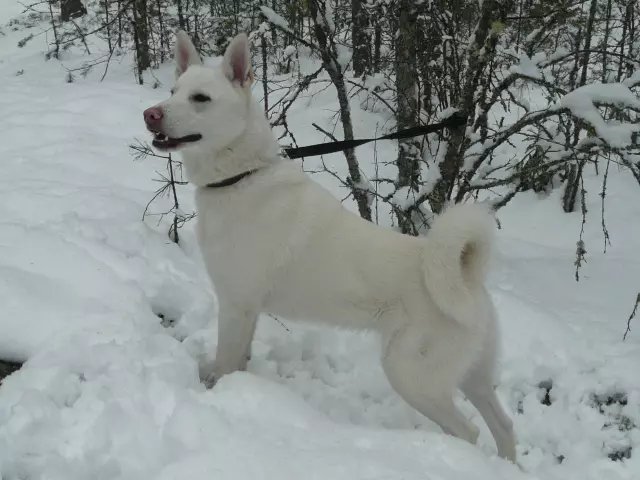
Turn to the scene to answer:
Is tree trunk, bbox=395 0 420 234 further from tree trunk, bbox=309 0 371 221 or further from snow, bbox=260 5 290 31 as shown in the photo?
snow, bbox=260 5 290 31

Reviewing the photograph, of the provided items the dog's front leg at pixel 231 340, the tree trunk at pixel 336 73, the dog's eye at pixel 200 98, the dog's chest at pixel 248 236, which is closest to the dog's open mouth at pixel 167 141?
the dog's eye at pixel 200 98

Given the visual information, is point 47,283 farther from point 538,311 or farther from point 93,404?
point 538,311

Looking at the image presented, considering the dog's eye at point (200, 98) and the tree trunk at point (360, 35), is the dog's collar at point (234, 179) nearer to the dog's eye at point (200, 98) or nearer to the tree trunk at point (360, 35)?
the dog's eye at point (200, 98)

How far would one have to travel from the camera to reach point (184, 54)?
10.4ft

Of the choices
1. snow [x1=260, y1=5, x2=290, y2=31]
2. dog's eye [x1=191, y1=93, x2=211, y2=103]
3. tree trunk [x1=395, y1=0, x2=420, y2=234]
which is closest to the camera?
dog's eye [x1=191, y1=93, x2=211, y2=103]

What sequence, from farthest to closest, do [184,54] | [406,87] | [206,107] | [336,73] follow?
[406,87] < [336,73] < [184,54] < [206,107]

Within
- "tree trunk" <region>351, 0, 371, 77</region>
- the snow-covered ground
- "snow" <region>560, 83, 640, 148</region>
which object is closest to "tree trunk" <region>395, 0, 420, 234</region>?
"tree trunk" <region>351, 0, 371, 77</region>

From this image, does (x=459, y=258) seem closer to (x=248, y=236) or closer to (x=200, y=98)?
(x=248, y=236)

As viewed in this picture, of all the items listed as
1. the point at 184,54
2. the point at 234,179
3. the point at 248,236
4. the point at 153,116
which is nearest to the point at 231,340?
the point at 248,236

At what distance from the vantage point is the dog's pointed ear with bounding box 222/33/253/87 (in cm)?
294

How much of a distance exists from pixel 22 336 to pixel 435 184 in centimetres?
334

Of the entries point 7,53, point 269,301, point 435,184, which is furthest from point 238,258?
point 7,53

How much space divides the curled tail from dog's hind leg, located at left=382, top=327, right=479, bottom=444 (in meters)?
0.23

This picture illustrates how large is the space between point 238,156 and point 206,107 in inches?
12.3
